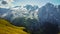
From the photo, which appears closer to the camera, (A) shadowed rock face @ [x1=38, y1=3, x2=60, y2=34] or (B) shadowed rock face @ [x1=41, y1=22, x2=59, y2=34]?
(A) shadowed rock face @ [x1=38, y1=3, x2=60, y2=34]

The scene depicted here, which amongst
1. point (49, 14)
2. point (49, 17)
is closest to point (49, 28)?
point (49, 17)

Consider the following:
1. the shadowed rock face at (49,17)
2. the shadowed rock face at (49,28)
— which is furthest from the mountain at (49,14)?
the shadowed rock face at (49,28)

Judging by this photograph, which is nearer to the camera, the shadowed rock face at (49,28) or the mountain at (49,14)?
the mountain at (49,14)

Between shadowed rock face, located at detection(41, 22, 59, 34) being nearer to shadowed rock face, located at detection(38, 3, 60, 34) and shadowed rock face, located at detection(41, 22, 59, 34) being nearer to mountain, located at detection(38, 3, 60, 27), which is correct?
shadowed rock face, located at detection(38, 3, 60, 34)

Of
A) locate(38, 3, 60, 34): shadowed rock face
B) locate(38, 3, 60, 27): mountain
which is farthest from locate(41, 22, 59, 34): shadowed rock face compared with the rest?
locate(38, 3, 60, 27): mountain

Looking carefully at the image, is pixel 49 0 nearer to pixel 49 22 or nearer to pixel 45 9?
pixel 45 9

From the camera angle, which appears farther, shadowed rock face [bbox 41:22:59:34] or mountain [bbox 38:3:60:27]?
shadowed rock face [bbox 41:22:59:34]

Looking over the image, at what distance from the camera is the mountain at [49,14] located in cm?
1080

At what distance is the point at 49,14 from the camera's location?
1116 cm

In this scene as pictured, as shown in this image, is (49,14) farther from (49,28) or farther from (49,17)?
(49,28)

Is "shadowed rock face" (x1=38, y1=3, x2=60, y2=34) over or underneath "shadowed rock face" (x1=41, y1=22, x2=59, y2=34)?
over

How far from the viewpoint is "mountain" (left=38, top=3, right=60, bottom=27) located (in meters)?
10.8

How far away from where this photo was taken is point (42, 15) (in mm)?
11109

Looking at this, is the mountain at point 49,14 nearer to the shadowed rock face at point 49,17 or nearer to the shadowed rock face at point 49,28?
the shadowed rock face at point 49,17
